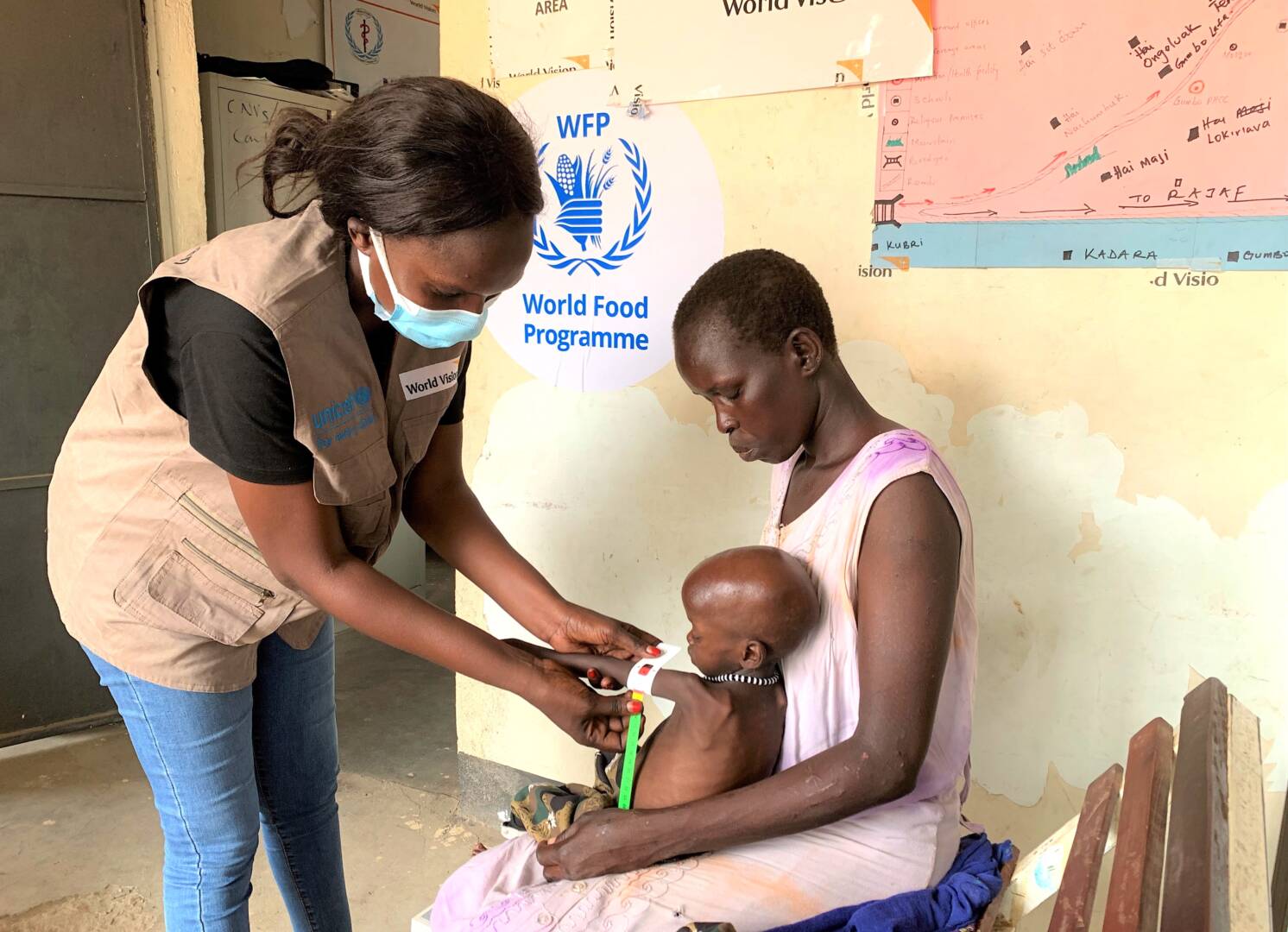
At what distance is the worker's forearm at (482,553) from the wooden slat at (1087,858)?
99 cm

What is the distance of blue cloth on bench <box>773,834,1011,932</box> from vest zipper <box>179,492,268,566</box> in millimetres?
997

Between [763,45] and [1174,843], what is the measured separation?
5.90ft

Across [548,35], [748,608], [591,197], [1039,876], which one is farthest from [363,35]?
[1039,876]

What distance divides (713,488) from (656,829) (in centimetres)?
122

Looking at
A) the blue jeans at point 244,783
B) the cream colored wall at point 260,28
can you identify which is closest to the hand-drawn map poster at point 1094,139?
the blue jeans at point 244,783

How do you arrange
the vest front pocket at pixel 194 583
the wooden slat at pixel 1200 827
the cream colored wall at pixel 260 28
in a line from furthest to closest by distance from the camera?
the cream colored wall at pixel 260 28, the vest front pocket at pixel 194 583, the wooden slat at pixel 1200 827

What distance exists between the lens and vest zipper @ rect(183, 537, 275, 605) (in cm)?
158

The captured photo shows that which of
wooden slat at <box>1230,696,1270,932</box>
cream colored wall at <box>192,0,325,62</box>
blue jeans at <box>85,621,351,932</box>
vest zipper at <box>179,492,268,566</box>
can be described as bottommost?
blue jeans at <box>85,621,351,932</box>

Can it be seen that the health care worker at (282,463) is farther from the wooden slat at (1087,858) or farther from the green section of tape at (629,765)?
the wooden slat at (1087,858)

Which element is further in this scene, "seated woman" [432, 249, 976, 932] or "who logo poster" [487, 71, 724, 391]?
"who logo poster" [487, 71, 724, 391]

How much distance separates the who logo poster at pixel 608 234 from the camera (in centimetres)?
234

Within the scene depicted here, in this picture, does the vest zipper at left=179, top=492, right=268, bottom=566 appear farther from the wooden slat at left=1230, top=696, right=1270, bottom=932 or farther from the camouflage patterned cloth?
the wooden slat at left=1230, top=696, right=1270, bottom=932

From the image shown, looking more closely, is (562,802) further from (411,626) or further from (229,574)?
(229,574)

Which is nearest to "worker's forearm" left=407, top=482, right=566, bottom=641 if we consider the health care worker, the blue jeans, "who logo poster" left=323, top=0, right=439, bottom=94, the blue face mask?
the health care worker
